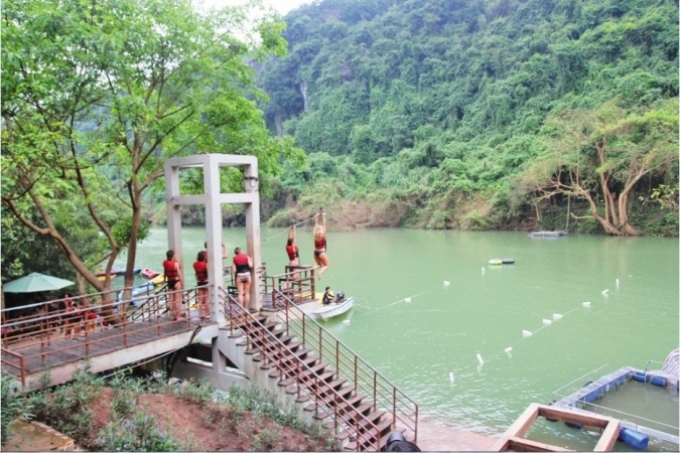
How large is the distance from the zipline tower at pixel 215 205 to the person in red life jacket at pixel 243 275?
184 millimetres

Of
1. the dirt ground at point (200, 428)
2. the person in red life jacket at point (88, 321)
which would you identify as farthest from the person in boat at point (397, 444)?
the person in red life jacket at point (88, 321)

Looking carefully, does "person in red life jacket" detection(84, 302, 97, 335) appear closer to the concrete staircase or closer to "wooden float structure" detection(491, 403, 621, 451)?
the concrete staircase

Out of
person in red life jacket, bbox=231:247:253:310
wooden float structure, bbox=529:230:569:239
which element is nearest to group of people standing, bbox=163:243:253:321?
person in red life jacket, bbox=231:247:253:310

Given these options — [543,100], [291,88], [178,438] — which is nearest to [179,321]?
[178,438]

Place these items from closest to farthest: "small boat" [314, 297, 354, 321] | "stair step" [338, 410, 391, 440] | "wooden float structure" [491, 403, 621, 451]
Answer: "stair step" [338, 410, 391, 440] < "wooden float structure" [491, 403, 621, 451] < "small boat" [314, 297, 354, 321]

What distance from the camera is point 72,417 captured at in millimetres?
6527

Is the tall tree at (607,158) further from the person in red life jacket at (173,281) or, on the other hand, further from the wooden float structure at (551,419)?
the person in red life jacket at (173,281)

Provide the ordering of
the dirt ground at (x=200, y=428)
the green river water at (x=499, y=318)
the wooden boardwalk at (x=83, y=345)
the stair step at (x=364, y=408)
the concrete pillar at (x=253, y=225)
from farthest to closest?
the green river water at (x=499, y=318) < the concrete pillar at (x=253, y=225) < the stair step at (x=364, y=408) < the wooden boardwalk at (x=83, y=345) < the dirt ground at (x=200, y=428)

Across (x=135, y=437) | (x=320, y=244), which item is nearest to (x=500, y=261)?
(x=320, y=244)

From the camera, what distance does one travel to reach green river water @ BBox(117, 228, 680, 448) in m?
13.7

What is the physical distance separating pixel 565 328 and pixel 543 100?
53879mm

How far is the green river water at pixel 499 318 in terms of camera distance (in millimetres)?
13727

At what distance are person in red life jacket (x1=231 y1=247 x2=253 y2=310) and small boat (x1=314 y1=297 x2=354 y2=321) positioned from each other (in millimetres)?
9590

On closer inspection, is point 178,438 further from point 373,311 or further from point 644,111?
point 644,111
